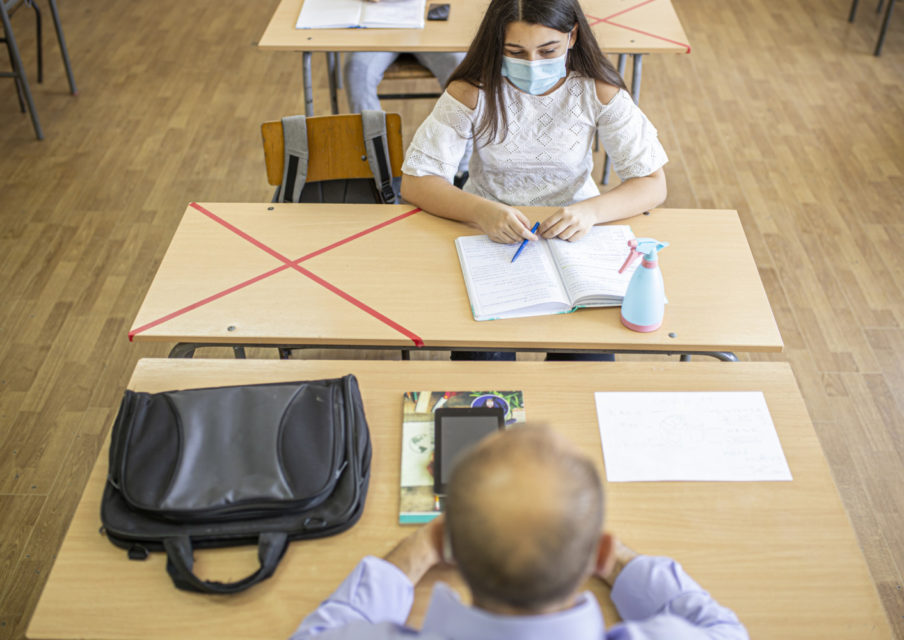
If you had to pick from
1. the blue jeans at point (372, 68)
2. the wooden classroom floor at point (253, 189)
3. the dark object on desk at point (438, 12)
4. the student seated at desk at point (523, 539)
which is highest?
the student seated at desk at point (523, 539)

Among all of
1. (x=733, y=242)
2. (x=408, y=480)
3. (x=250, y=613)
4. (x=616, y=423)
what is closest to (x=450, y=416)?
(x=408, y=480)

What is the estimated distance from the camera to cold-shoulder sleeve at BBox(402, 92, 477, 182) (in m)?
1.92

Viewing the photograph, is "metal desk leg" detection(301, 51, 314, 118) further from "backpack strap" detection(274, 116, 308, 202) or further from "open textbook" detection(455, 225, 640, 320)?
"open textbook" detection(455, 225, 640, 320)

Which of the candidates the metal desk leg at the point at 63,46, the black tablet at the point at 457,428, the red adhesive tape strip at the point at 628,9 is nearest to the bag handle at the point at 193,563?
the black tablet at the point at 457,428

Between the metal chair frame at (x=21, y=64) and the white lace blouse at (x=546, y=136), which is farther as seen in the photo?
the metal chair frame at (x=21, y=64)

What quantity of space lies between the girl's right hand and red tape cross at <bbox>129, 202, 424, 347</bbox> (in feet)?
0.68

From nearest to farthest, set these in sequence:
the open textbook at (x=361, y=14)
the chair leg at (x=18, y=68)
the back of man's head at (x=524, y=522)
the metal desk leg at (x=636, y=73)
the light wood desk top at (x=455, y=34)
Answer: the back of man's head at (x=524, y=522), the light wood desk top at (x=455, y=34), the open textbook at (x=361, y=14), the metal desk leg at (x=636, y=73), the chair leg at (x=18, y=68)

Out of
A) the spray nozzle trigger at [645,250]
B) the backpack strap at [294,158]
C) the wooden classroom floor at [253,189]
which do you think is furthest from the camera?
the wooden classroom floor at [253,189]

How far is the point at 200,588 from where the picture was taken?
1128mm

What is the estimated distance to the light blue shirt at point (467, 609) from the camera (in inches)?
34.2

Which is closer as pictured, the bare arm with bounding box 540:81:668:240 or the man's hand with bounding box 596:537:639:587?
the man's hand with bounding box 596:537:639:587

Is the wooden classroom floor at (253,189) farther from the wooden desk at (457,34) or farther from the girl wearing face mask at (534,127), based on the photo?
the girl wearing face mask at (534,127)

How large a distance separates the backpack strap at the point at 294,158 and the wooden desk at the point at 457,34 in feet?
2.44

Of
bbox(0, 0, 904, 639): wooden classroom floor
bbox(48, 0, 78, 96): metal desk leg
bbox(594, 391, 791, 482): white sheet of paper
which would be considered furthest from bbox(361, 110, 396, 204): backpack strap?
bbox(48, 0, 78, 96): metal desk leg
